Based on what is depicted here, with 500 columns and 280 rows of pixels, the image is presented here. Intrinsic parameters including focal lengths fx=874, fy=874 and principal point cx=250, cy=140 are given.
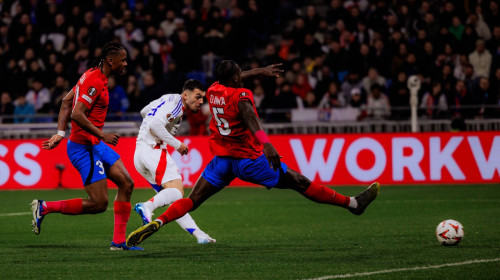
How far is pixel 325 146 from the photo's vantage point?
1986cm

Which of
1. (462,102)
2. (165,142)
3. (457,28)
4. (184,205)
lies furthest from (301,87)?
(184,205)

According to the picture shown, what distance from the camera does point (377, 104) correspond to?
20422mm

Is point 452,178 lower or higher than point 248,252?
lower

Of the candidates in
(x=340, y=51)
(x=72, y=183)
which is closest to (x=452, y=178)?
(x=340, y=51)

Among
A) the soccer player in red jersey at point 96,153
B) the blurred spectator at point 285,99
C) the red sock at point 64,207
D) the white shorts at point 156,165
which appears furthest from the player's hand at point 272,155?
the blurred spectator at point 285,99

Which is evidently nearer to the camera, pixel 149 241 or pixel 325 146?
pixel 149 241

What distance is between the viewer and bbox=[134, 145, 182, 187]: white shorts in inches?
429

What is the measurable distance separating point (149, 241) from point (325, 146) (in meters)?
9.45

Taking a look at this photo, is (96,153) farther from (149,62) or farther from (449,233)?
(149,62)

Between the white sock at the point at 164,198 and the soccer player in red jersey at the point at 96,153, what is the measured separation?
1.17ft

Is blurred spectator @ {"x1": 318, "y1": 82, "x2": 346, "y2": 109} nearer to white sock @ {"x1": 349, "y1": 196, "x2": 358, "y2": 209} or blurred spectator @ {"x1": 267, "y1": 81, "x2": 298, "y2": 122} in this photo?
blurred spectator @ {"x1": 267, "y1": 81, "x2": 298, "y2": 122}

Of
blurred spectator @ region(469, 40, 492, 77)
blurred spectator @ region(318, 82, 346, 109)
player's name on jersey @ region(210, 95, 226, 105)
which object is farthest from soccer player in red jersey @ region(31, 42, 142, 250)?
blurred spectator @ region(469, 40, 492, 77)

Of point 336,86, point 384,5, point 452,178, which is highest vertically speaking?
point 384,5

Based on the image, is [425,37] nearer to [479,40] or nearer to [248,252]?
[479,40]
